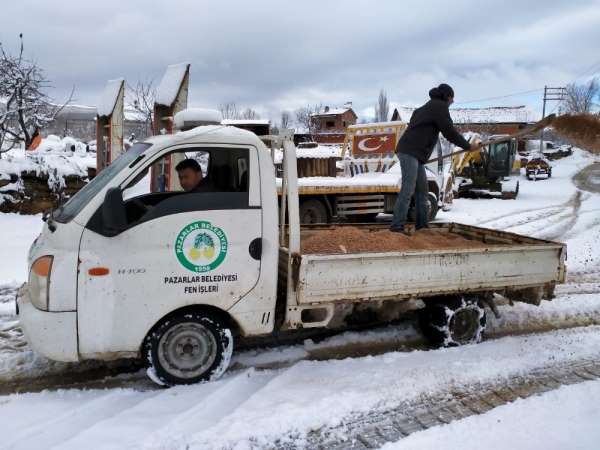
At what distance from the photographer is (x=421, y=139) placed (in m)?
6.01

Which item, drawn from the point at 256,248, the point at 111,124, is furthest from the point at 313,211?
the point at 256,248

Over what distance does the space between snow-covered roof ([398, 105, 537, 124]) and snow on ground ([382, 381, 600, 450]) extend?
181 ft

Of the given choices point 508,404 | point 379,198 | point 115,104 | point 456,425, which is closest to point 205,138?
point 456,425

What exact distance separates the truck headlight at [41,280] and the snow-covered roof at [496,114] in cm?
5639

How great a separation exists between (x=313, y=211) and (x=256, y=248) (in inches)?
291

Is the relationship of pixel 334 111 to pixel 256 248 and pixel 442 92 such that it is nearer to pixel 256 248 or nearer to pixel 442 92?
pixel 442 92

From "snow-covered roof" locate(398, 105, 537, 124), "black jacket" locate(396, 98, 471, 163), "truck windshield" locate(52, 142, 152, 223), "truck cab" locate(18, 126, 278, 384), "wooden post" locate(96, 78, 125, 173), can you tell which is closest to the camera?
"truck cab" locate(18, 126, 278, 384)

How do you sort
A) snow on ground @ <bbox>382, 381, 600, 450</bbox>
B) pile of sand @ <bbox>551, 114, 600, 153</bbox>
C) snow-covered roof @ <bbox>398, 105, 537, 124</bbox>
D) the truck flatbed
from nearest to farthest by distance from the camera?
snow on ground @ <bbox>382, 381, 600, 450</bbox>, the truck flatbed, pile of sand @ <bbox>551, 114, 600, 153</bbox>, snow-covered roof @ <bbox>398, 105, 537, 124</bbox>

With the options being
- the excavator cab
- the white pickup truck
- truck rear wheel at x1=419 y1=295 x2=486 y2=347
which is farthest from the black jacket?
the excavator cab

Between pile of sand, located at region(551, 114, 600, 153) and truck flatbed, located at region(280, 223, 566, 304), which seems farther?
pile of sand, located at region(551, 114, 600, 153)

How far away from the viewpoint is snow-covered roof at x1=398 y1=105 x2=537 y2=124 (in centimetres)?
5719

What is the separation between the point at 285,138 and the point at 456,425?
8.83ft

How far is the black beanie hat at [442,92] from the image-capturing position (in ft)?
19.3

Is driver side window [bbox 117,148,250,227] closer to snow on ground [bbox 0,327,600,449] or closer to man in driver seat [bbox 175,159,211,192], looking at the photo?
man in driver seat [bbox 175,159,211,192]
